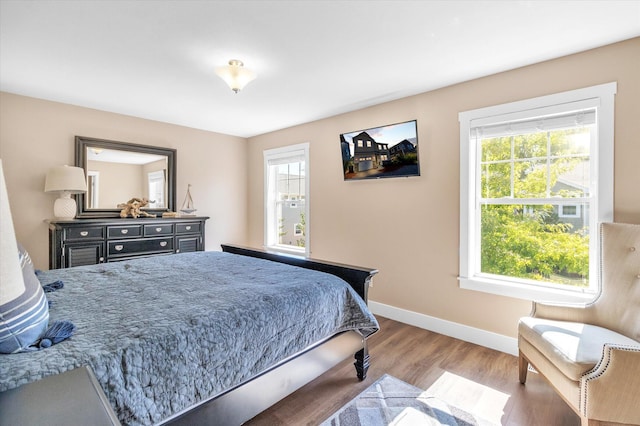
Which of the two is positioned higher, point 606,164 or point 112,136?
point 112,136

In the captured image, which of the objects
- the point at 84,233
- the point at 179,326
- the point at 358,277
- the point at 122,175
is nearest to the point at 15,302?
the point at 179,326

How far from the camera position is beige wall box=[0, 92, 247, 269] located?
10.8 ft

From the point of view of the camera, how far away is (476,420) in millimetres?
1871

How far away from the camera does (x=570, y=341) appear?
1.78 metres

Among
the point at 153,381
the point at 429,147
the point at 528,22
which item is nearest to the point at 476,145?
the point at 429,147

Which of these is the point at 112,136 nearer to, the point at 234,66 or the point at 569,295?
the point at 234,66

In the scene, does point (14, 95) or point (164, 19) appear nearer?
point (164, 19)

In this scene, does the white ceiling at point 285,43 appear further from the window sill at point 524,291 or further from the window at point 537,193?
the window sill at point 524,291

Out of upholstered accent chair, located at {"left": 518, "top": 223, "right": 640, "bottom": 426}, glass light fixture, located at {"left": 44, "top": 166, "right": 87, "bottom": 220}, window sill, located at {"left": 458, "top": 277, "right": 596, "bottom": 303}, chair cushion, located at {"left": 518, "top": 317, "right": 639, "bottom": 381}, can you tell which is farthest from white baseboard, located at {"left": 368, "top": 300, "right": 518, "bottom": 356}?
glass light fixture, located at {"left": 44, "top": 166, "right": 87, "bottom": 220}

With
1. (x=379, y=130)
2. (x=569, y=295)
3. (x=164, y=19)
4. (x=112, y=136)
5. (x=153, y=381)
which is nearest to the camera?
(x=153, y=381)

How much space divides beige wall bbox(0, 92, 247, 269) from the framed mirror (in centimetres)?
12

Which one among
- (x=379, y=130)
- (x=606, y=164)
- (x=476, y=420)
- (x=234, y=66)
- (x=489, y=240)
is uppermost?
(x=234, y=66)

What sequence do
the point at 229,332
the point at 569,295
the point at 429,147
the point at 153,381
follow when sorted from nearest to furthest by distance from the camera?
1. the point at 153,381
2. the point at 229,332
3. the point at 569,295
4. the point at 429,147

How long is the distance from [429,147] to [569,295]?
1740 millimetres
